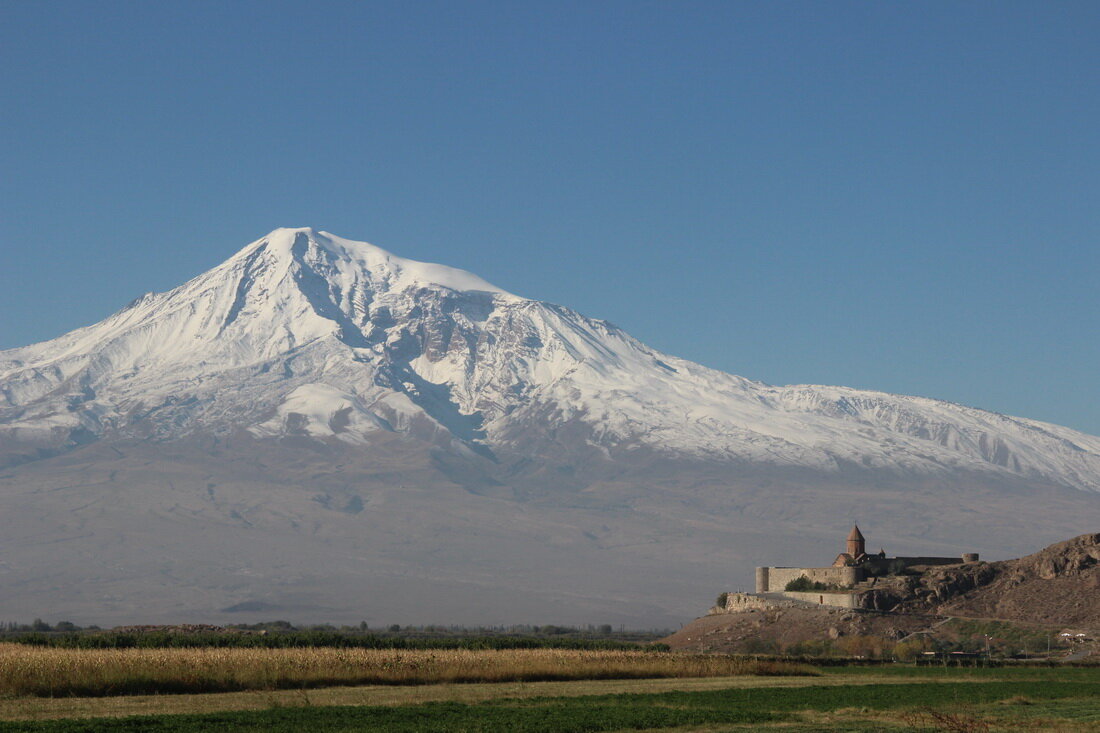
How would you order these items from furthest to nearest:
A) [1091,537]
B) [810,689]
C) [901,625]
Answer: [1091,537] → [901,625] → [810,689]

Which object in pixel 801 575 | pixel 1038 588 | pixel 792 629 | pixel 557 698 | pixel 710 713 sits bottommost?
pixel 710 713

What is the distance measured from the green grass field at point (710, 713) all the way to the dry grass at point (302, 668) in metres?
7.43

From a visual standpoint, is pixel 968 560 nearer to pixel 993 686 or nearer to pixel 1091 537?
pixel 1091 537

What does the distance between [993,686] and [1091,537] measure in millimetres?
55920

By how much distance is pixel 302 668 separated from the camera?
2372 inches

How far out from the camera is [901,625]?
10750 centimetres

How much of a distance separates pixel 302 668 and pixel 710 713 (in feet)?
58.8

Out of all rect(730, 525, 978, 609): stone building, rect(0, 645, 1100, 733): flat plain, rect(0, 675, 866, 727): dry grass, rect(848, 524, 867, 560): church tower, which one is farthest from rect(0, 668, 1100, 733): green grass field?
rect(848, 524, 867, 560): church tower

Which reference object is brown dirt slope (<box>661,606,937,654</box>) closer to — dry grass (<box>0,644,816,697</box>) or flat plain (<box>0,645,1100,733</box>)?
dry grass (<box>0,644,816,697</box>)

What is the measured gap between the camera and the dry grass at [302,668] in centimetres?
5381

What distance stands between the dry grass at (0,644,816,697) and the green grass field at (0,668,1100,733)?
743 centimetres

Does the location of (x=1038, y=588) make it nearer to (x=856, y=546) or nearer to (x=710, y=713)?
(x=856, y=546)

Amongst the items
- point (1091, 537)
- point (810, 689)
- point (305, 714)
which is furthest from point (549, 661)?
point (1091, 537)

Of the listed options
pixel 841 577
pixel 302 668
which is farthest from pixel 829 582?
pixel 302 668
